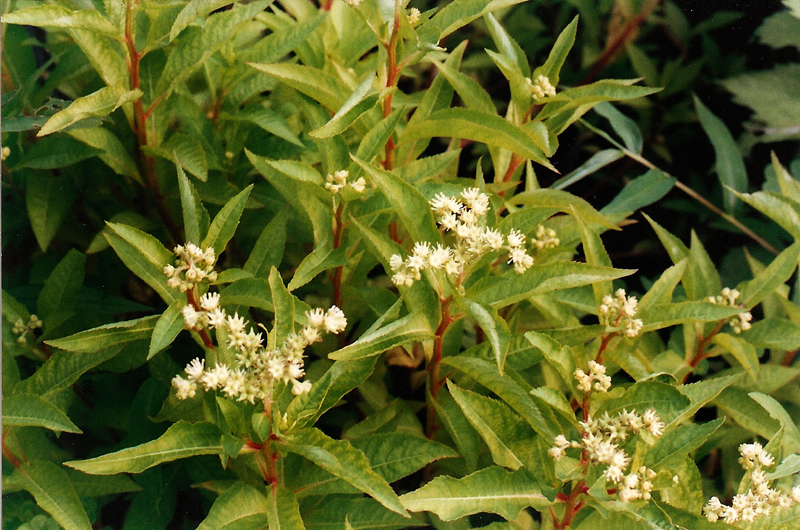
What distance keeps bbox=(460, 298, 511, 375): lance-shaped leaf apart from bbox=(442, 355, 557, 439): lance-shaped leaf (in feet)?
0.34

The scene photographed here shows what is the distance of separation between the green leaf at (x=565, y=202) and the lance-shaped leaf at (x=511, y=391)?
0.31 m

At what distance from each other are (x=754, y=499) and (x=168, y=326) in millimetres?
858

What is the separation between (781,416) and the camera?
111 centimetres

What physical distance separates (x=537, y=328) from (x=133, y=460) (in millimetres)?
773

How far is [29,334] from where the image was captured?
1.19 m

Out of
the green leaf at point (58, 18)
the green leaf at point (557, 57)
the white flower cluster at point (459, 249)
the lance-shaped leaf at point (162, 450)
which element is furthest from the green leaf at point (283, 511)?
the green leaf at point (557, 57)

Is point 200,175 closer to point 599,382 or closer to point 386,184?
point 386,184

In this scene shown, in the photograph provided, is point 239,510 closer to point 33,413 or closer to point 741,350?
point 33,413

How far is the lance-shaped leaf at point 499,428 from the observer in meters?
0.99

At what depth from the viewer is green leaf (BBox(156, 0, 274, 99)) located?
3.53 feet

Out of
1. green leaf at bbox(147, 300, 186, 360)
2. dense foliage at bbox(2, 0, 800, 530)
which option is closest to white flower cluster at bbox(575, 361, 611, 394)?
dense foliage at bbox(2, 0, 800, 530)

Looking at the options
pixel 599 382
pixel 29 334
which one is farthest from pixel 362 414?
pixel 29 334

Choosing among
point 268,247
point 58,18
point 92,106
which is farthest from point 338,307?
point 58,18

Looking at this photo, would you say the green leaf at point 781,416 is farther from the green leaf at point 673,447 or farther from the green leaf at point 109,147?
the green leaf at point 109,147
